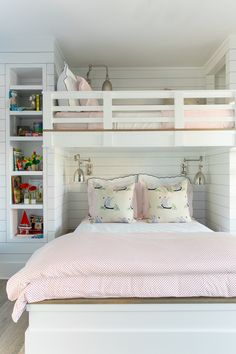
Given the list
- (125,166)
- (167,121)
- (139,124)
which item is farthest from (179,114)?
(125,166)

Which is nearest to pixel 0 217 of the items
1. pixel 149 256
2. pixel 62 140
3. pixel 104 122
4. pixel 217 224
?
pixel 62 140

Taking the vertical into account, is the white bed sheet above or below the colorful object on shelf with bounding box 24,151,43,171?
below

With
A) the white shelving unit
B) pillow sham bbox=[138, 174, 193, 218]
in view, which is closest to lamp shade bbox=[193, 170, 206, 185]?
pillow sham bbox=[138, 174, 193, 218]

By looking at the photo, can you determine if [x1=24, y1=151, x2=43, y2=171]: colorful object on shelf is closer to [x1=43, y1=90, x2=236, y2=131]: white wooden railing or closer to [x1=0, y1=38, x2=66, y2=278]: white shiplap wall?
[x1=0, y1=38, x2=66, y2=278]: white shiplap wall

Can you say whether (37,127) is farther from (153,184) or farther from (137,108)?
(153,184)

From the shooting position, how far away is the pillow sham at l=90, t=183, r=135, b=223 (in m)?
3.57

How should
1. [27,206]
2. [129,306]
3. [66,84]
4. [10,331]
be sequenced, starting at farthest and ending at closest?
[27,206]
[66,84]
[10,331]
[129,306]

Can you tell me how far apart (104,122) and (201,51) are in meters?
1.62

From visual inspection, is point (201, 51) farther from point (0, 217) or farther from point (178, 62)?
point (0, 217)

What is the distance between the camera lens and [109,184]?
408 cm

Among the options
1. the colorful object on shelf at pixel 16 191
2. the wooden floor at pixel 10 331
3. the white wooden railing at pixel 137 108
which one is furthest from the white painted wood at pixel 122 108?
the wooden floor at pixel 10 331

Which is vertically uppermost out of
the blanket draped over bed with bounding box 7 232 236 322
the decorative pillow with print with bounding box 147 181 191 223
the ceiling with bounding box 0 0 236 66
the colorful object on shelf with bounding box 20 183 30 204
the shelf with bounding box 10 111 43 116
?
the ceiling with bounding box 0 0 236 66

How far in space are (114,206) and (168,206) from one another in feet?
1.95

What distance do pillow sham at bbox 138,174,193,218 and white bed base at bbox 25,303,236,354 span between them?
6.37 ft
